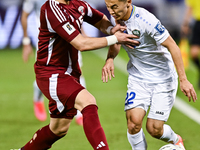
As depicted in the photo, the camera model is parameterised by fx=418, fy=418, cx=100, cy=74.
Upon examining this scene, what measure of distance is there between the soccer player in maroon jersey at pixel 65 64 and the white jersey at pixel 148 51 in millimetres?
170

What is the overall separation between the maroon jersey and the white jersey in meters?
0.54

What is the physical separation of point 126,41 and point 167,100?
0.90m

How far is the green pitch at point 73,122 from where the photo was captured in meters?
5.49

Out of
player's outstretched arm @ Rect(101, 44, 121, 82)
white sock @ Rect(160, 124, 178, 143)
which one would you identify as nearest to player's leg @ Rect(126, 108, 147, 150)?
white sock @ Rect(160, 124, 178, 143)

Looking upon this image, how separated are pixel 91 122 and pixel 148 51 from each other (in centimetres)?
108

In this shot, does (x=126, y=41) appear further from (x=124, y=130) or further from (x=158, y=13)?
(x=158, y=13)

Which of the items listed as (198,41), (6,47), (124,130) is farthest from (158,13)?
(124,130)

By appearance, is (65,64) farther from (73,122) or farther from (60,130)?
(73,122)

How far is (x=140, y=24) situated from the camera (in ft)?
14.0

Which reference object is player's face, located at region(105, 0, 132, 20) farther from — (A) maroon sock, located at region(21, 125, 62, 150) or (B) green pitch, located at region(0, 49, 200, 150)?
(B) green pitch, located at region(0, 49, 200, 150)

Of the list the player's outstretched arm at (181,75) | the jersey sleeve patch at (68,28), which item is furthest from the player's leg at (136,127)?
the jersey sleeve patch at (68,28)

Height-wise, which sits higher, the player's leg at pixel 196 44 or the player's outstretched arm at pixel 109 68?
the player's outstretched arm at pixel 109 68

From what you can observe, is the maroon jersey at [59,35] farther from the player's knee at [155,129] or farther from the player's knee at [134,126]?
the player's knee at [155,129]

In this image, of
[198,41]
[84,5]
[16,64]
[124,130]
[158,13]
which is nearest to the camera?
[84,5]
